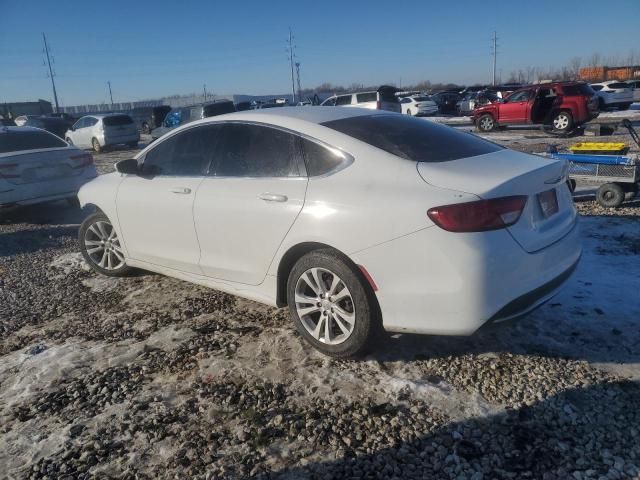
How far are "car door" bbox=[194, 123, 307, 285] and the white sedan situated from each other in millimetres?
10

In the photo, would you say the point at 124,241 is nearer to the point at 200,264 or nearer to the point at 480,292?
the point at 200,264

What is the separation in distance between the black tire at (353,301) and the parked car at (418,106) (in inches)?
1018

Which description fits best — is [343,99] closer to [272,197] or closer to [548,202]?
[272,197]

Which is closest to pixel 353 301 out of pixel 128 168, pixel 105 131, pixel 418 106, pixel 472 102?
pixel 128 168

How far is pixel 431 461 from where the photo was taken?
2.32 meters

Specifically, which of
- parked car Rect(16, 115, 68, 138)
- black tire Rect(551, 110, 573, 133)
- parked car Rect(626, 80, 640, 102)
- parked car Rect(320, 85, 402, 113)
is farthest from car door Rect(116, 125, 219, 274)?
parked car Rect(626, 80, 640, 102)

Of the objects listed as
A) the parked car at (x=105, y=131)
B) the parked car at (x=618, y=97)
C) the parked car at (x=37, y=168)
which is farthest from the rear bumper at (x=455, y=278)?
the parked car at (x=618, y=97)

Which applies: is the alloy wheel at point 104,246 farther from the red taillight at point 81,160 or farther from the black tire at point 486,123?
the black tire at point 486,123

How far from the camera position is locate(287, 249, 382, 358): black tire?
2.97 m

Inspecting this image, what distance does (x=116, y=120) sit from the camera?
2080cm

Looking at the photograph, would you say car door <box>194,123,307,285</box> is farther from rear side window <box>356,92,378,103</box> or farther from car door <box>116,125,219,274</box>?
rear side window <box>356,92,378,103</box>

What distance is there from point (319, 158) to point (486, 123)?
1801 centimetres

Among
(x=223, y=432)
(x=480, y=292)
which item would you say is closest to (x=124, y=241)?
(x=223, y=432)

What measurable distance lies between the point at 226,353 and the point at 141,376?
0.57m
